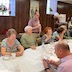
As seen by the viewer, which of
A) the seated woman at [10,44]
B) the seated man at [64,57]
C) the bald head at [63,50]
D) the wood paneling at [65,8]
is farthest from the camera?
the wood paneling at [65,8]

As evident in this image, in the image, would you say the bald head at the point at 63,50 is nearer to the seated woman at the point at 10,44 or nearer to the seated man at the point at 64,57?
the seated man at the point at 64,57

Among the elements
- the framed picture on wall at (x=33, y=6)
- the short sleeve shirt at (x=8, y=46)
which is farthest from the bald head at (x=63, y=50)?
the framed picture on wall at (x=33, y=6)

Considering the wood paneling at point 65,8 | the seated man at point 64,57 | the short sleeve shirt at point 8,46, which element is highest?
the wood paneling at point 65,8

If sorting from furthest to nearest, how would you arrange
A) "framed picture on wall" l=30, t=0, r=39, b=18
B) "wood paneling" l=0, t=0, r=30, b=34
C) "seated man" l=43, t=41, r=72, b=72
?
1. "framed picture on wall" l=30, t=0, r=39, b=18
2. "wood paneling" l=0, t=0, r=30, b=34
3. "seated man" l=43, t=41, r=72, b=72

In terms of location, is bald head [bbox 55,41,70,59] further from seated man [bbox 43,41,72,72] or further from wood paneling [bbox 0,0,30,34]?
wood paneling [bbox 0,0,30,34]

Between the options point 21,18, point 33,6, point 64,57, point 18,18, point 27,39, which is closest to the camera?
point 64,57

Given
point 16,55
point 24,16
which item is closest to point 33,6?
point 24,16

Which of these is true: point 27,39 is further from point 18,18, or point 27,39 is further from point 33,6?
point 33,6

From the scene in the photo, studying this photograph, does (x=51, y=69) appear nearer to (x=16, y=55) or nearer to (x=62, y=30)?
(x=16, y=55)

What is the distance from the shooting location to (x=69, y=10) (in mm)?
10469

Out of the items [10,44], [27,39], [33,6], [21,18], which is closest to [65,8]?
[33,6]

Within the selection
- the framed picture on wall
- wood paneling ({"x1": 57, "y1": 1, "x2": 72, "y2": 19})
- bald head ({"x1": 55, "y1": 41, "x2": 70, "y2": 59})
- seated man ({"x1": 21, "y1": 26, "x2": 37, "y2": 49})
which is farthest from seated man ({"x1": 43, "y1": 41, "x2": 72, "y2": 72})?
wood paneling ({"x1": 57, "y1": 1, "x2": 72, "y2": 19})

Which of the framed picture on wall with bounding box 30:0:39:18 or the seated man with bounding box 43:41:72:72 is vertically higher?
the framed picture on wall with bounding box 30:0:39:18

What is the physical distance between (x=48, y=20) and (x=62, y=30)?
140 inches
